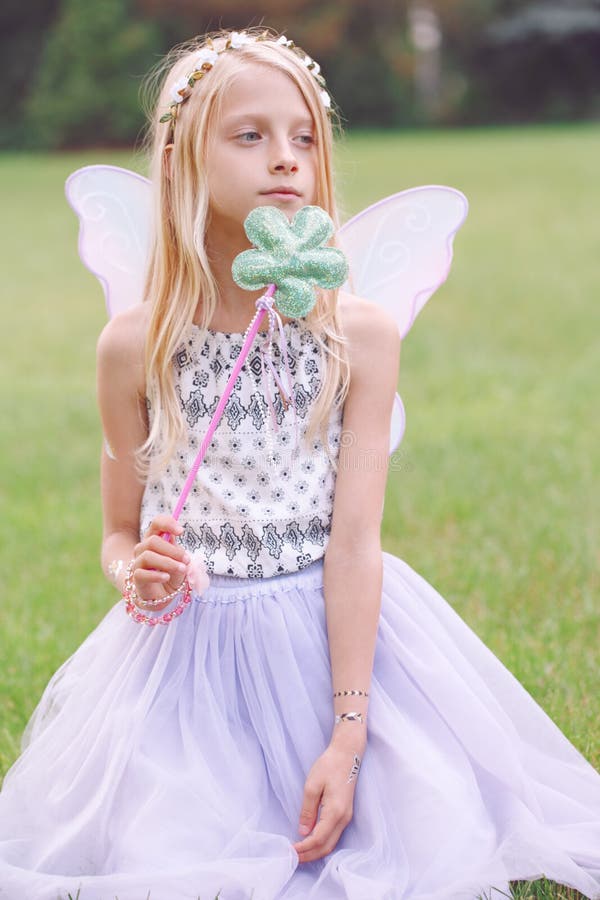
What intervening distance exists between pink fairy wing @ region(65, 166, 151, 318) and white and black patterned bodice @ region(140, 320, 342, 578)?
1.25 ft

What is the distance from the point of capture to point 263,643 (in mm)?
2184

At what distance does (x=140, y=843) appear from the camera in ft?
6.52

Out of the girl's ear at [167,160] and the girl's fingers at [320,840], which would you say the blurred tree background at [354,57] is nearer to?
the girl's ear at [167,160]

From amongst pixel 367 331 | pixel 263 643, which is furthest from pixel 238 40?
pixel 263 643

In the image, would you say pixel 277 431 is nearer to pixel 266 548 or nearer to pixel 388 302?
pixel 266 548

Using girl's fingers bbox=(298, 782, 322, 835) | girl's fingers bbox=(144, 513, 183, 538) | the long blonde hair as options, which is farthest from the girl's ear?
girl's fingers bbox=(298, 782, 322, 835)

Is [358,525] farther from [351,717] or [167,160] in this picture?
[167,160]

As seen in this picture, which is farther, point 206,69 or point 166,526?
point 206,69

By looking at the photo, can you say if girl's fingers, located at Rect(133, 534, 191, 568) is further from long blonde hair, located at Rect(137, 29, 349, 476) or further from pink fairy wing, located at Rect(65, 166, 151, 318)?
pink fairy wing, located at Rect(65, 166, 151, 318)

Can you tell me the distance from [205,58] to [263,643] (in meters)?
1.05

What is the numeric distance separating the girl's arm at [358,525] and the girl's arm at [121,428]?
39 cm

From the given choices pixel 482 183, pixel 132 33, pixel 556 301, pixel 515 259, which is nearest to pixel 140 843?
pixel 556 301

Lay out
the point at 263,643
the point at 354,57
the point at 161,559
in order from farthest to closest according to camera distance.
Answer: the point at 354,57 → the point at 263,643 → the point at 161,559

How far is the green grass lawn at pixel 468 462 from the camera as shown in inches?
127
